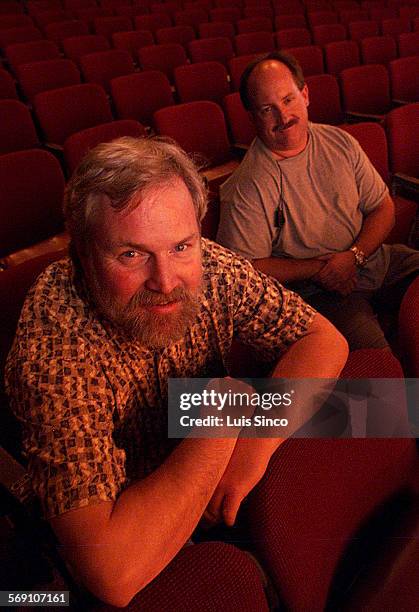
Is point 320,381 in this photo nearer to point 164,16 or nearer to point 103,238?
point 103,238

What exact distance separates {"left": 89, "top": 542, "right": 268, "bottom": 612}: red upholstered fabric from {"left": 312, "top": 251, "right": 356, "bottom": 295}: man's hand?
1.03m

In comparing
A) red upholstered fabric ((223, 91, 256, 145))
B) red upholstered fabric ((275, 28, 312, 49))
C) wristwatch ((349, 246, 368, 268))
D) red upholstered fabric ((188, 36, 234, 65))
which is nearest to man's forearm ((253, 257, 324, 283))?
wristwatch ((349, 246, 368, 268))

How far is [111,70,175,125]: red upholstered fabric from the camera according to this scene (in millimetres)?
3096

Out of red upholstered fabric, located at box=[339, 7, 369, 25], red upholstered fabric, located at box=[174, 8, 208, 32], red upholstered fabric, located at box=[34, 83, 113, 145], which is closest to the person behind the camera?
red upholstered fabric, located at box=[34, 83, 113, 145]

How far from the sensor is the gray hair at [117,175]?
0.78 meters

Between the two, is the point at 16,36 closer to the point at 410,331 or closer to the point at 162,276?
the point at 162,276

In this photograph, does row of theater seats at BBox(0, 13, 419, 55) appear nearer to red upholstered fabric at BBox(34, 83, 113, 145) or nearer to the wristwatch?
red upholstered fabric at BBox(34, 83, 113, 145)

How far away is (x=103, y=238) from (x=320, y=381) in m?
0.51

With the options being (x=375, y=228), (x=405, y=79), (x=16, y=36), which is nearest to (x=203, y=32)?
(x=16, y=36)

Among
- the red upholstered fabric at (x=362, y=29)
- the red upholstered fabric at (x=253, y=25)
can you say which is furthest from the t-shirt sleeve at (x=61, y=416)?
the red upholstered fabric at (x=362, y=29)

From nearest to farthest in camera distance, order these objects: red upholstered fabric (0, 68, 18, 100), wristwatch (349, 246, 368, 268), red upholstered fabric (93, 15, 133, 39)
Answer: wristwatch (349, 246, 368, 268) → red upholstered fabric (0, 68, 18, 100) → red upholstered fabric (93, 15, 133, 39)

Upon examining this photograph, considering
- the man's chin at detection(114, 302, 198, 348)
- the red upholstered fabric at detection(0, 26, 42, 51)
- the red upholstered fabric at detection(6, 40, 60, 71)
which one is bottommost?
the man's chin at detection(114, 302, 198, 348)

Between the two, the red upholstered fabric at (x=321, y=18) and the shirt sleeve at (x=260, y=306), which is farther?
the red upholstered fabric at (x=321, y=18)

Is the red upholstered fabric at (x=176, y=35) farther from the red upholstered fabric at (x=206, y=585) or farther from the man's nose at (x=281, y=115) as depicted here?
the red upholstered fabric at (x=206, y=585)
